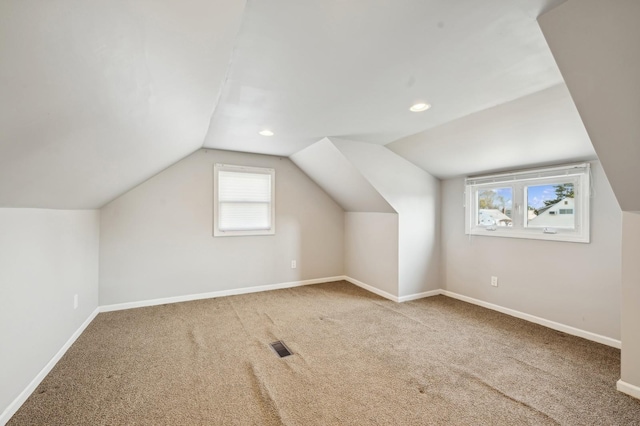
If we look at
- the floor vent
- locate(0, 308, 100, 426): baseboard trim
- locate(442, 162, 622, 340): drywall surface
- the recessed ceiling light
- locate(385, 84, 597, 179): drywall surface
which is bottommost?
the floor vent

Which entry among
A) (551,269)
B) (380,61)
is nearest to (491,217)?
(551,269)

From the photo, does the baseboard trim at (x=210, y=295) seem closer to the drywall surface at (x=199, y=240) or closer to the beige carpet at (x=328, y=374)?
the drywall surface at (x=199, y=240)

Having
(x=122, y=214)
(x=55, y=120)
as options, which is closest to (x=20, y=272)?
(x=55, y=120)

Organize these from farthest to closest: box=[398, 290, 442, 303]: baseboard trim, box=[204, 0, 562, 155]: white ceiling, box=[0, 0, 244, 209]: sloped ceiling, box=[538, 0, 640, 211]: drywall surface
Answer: box=[398, 290, 442, 303]: baseboard trim → box=[204, 0, 562, 155]: white ceiling → box=[538, 0, 640, 211]: drywall surface → box=[0, 0, 244, 209]: sloped ceiling

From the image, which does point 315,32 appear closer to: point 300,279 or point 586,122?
point 586,122

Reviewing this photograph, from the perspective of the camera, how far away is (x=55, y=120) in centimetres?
120

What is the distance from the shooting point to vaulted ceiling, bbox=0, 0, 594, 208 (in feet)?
3.06

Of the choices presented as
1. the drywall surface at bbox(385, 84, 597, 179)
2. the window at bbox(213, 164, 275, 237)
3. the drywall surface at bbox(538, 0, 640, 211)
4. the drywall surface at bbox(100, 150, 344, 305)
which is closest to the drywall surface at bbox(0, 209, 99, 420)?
the drywall surface at bbox(100, 150, 344, 305)

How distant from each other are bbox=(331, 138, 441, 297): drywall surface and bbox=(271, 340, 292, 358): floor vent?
192cm

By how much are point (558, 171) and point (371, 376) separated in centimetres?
280

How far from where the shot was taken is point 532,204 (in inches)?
127

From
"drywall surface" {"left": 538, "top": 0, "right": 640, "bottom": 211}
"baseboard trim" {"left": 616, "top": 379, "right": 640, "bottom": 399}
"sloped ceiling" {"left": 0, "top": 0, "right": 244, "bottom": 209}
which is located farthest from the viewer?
"baseboard trim" {"left": 616, "top": 379, "right": 640, "bottom": 399}

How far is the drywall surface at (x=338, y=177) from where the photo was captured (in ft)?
11.9

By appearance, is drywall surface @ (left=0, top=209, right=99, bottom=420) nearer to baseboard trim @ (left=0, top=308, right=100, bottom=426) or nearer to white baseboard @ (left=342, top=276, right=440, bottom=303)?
baseboard trim @ (left=0, top=308, right=100, bottom=426)
